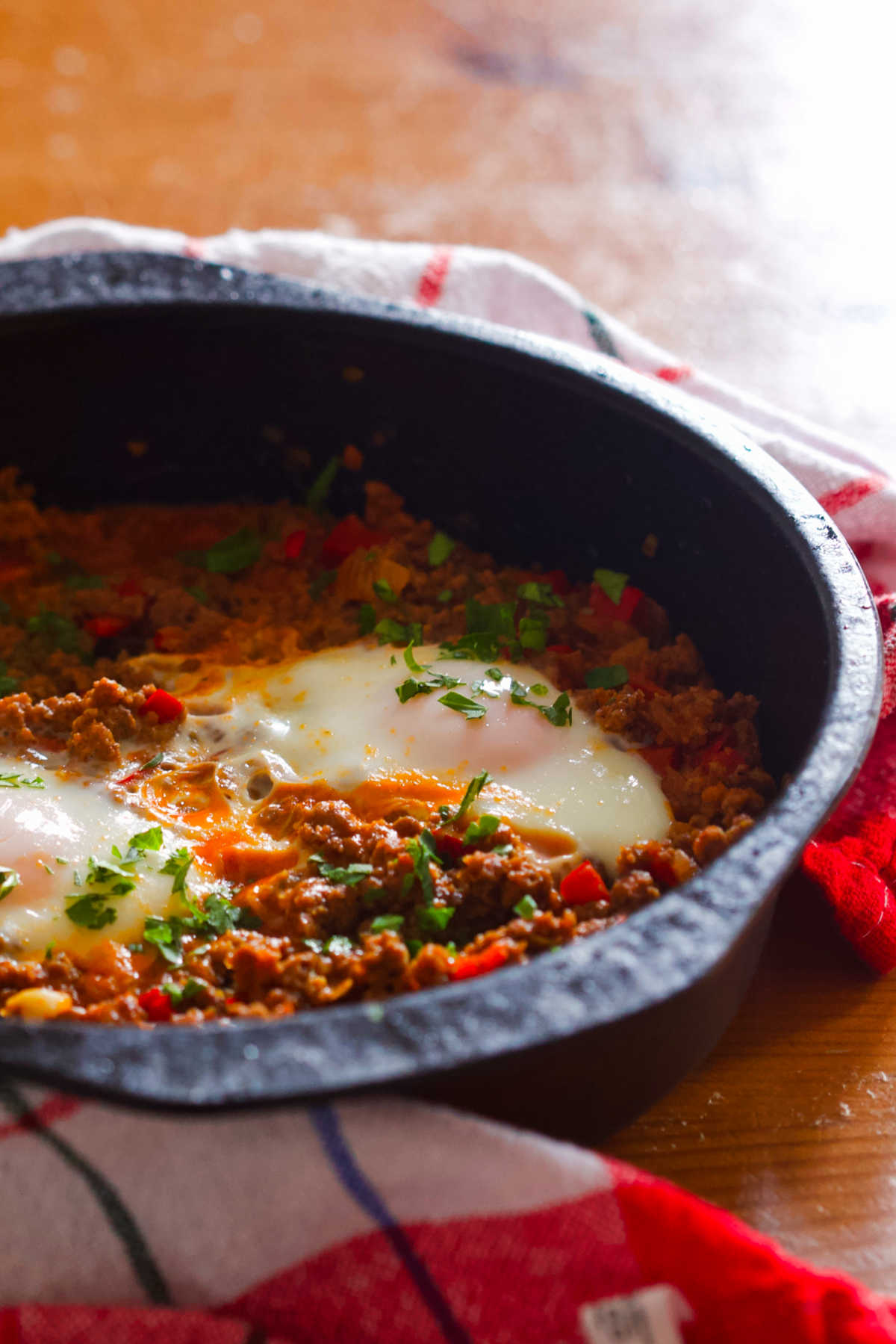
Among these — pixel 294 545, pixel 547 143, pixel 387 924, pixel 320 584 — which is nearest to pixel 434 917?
pixel 387 924

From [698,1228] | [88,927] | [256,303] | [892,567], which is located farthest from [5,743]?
[892,567]

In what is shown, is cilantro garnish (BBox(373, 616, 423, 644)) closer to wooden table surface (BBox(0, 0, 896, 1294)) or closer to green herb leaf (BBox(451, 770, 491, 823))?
green herb leaf (BBox(451, 770, 491, 823))

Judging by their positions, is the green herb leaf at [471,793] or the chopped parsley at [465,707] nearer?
the green herb leaf at [471,793]

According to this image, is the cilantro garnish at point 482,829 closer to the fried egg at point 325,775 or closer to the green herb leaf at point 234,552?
the fried egg at point 325,775

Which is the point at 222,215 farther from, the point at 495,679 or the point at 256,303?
the point at 495,679

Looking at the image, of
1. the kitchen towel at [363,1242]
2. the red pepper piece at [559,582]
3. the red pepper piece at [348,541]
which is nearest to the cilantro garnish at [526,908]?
the kitchen towel at [363,1242]

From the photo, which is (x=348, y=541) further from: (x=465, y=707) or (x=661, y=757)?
(x=661, y=757)
